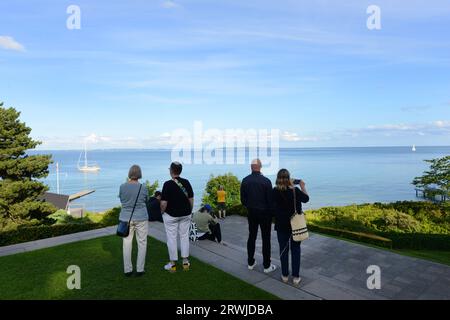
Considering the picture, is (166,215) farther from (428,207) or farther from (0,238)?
(428,207)

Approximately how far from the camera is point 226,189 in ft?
73.4

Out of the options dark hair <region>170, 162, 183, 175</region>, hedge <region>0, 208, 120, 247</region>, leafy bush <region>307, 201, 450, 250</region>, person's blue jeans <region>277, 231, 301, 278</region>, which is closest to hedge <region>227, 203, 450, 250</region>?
leafy bush <region>307, 201, 450, 250</region>

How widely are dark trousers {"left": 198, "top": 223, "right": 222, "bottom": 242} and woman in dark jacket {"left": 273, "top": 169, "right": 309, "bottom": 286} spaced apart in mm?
3101

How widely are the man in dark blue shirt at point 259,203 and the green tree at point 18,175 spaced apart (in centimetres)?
2006

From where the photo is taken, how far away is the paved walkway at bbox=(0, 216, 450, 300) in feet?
16.9

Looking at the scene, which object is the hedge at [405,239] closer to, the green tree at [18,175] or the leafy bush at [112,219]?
the leafy bush at [112,219]

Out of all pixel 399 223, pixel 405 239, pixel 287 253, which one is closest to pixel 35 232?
pixel 287 253

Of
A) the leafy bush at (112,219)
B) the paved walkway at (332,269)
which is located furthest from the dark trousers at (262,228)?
the leafy bush at (112,219)

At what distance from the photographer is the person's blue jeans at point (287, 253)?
528 centimetres

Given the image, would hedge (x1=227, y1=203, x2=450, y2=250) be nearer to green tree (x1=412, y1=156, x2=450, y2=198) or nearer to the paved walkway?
the paved walkway
